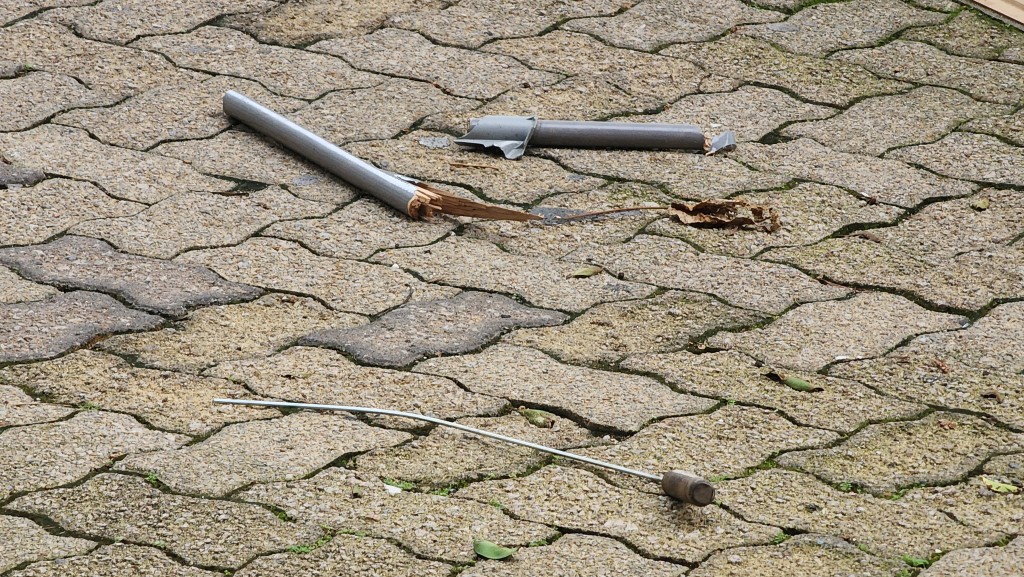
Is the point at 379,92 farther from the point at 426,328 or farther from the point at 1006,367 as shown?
the point at 1006,367

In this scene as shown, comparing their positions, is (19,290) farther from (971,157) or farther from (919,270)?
(971,157)

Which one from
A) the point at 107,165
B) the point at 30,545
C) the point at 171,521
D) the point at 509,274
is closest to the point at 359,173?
the point at 509,274

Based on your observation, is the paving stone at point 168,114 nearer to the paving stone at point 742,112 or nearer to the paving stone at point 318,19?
the paving stone at point 318,19

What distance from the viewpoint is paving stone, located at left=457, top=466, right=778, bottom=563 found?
2.05m

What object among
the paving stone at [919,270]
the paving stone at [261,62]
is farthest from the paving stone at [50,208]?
the paving stone at [919,270]

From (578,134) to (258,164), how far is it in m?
0.83

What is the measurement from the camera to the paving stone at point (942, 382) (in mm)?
2439

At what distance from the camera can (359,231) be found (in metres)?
3.05

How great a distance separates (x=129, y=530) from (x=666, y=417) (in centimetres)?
95

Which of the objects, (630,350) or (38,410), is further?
(630,350)

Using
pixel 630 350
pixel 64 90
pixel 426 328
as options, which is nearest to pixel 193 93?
pixel 64 90

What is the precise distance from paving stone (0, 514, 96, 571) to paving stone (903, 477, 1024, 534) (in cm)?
133

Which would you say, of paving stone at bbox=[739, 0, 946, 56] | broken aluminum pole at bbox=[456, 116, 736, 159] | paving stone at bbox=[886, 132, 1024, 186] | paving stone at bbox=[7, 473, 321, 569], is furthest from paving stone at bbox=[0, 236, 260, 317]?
paving stone at bbox=[739, 0, 946, 56]

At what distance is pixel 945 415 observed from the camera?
241 cm
